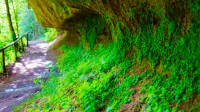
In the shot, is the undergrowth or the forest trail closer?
the undergrowth

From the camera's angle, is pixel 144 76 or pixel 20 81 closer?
pixel 144 76

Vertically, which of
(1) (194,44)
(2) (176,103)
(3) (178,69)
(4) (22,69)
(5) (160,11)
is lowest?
(4) (22,69)

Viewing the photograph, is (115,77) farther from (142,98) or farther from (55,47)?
(55,47)

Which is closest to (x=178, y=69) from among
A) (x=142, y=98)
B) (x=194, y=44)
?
(x=194, y=44)

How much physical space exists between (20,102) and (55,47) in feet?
33.0

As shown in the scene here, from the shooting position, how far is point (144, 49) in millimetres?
5160

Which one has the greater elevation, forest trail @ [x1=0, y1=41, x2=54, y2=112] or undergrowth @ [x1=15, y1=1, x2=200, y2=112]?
undergrowth @ [x1=15, y1=1, x2=200, y2=112]

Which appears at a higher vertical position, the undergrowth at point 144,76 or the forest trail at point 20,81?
the undergrowth at point 144,76

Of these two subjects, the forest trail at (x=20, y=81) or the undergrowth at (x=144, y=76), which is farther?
the forest trail at (x=20, y=81)

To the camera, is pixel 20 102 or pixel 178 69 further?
pixel 20 102

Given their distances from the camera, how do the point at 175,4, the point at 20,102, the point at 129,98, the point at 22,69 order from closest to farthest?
the point at 175,4, the point at 129,98, the point at 20,102, the point at 22,69

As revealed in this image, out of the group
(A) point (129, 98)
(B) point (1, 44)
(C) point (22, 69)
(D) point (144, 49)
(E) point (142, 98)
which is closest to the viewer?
(E) point (142, 98)

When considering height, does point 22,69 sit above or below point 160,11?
below

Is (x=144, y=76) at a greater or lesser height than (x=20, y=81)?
greater
